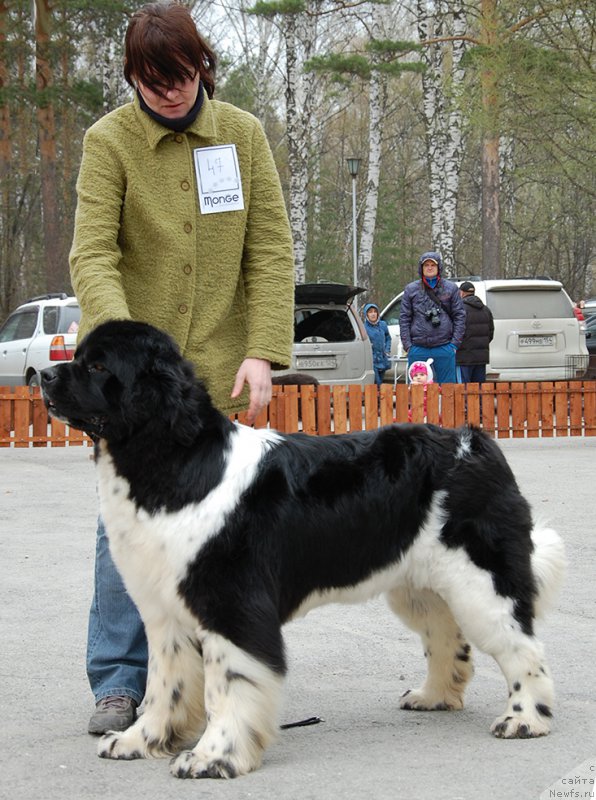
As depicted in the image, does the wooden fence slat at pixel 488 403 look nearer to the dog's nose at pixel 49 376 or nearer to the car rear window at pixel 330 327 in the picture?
the car rear window at pixel 330 327

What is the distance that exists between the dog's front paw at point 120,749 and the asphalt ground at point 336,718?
54 millimetres

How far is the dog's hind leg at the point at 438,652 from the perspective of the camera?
4324mm

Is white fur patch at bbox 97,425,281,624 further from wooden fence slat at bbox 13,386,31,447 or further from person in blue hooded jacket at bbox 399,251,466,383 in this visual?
wooden fence slat at bbox 13,386,31,447

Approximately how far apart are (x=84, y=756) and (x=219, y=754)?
554 millimetres

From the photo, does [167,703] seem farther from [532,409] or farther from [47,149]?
[47,149]

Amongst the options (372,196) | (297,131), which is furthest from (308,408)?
(372,196)

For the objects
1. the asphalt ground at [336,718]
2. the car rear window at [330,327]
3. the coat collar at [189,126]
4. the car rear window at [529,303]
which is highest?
the coat collar at [189,126]

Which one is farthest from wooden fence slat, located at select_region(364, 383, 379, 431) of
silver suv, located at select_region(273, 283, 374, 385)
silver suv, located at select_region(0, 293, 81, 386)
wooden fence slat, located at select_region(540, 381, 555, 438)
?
silver suv, located at select_region(0, 293, 81, 386)

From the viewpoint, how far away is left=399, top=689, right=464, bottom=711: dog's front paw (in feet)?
14.3

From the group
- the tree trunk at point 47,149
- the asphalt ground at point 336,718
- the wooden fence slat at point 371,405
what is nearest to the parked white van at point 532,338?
the wooden fence slat at point 371,405

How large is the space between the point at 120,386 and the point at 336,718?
60.6 inches

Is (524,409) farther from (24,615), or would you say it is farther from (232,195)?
(232,195)

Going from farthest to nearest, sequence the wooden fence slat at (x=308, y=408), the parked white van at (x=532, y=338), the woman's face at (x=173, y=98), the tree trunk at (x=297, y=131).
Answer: the tree trunk at (x=297, y=131) → the parked white van at (x=532, y=338) → the wooden fence slat at (x=308, y=408) → the woman's face at (x=173, y=98)

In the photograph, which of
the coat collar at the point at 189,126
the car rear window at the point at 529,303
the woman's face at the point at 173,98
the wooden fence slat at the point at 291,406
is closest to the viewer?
the woman's face at the point at 173,98
